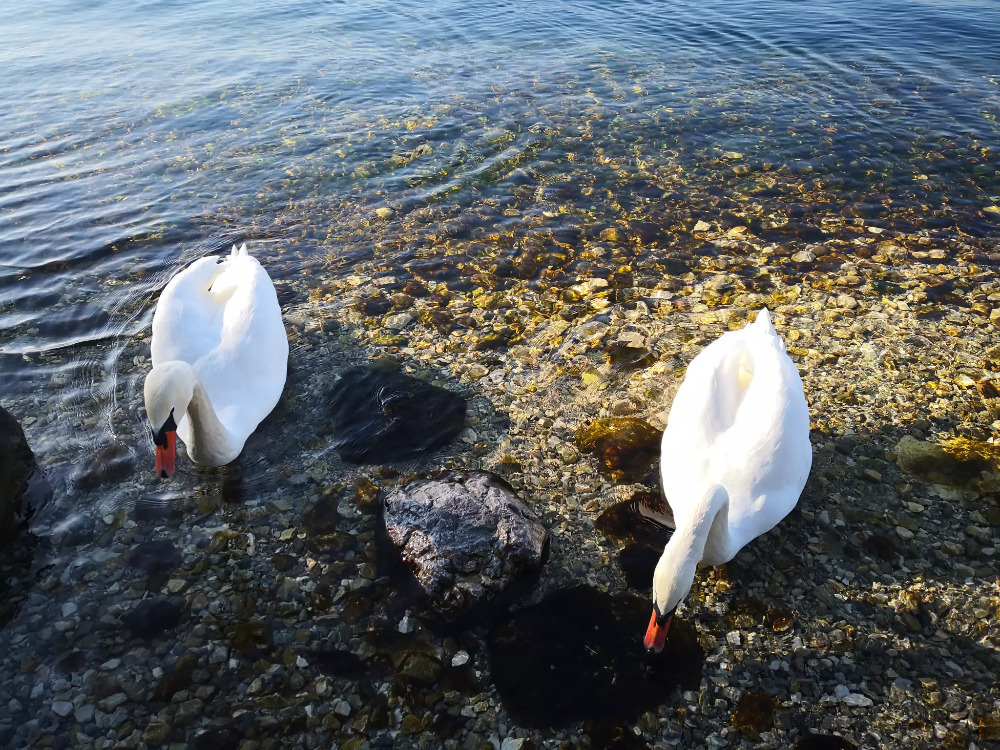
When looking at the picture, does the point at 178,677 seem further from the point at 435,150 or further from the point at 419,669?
the point at 435,150

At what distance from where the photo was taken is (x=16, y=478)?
197 inches

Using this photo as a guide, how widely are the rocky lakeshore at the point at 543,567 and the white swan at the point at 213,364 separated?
1.37 ft

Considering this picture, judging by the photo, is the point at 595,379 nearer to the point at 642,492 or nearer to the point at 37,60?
the point at 642,492

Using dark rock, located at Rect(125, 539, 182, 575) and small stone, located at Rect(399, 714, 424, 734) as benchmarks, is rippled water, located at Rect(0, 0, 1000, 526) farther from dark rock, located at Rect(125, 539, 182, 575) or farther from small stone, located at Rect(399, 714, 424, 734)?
small stone, located at Rect(399, 714, 424, 734)

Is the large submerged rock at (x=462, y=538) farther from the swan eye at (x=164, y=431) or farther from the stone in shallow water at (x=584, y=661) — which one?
the swan eye at (x=164, y=431)

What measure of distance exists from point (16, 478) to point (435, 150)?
771 cm

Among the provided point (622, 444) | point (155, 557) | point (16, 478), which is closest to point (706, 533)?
point (622, 444)

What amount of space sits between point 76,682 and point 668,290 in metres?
6.41

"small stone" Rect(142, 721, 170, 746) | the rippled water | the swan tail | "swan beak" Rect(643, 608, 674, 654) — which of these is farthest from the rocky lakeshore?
the rippled water

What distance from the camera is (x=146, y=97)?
43.8 ft

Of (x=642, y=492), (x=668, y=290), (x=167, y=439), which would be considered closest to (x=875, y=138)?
(x=668, y=290)

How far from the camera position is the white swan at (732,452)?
4.07 meters

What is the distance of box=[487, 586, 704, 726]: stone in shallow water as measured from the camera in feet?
12.9

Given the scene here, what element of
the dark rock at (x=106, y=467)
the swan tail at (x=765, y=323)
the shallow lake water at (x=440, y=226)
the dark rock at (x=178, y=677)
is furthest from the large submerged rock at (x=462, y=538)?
the swan tail at (x=765, y=323)
